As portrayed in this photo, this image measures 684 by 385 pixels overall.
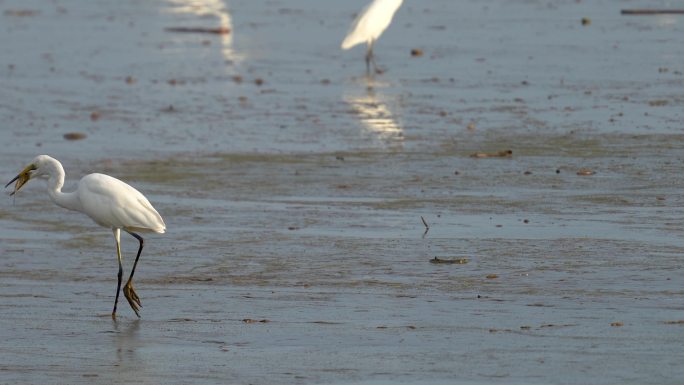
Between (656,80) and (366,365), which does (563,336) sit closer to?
(366,365)

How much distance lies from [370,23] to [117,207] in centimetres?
1121

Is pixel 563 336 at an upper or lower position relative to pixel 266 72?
upper

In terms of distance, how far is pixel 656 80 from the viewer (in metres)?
16.7

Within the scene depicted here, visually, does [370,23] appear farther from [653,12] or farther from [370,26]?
[653,12]

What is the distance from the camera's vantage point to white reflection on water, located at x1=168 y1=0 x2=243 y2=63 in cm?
2144

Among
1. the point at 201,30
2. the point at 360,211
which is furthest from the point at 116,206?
the point at 201,30

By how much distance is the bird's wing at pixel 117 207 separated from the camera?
30.1 ft

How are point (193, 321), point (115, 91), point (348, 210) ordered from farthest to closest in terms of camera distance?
point (115, 91), point (348, 210), point (193, 321)

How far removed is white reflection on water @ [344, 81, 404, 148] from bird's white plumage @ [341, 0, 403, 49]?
1911mm

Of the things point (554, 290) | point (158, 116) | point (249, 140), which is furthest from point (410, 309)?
point (158, 116)

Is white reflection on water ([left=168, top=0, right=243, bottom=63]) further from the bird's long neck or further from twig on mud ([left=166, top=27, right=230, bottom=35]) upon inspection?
the bird's long neck

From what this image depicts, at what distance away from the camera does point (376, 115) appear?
15531 mm

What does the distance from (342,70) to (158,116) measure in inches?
153

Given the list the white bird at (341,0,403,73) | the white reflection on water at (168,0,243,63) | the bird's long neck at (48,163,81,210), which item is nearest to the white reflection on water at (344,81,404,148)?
the white bird at (341,0,403,73)
